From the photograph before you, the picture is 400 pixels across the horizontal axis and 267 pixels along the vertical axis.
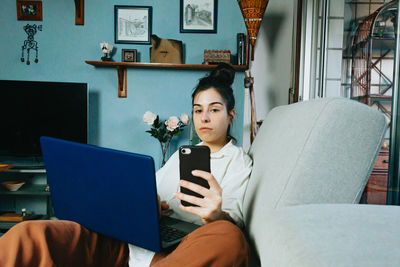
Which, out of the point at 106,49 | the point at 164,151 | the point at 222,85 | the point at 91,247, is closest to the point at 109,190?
the point at 91,247

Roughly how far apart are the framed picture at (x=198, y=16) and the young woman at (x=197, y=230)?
1425 millimetres

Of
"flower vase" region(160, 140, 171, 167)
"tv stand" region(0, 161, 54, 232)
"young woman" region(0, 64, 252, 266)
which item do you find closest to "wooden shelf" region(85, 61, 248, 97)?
"flower vase" region(160, 140, 171, 167)

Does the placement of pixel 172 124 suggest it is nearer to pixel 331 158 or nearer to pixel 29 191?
pixel 29 191

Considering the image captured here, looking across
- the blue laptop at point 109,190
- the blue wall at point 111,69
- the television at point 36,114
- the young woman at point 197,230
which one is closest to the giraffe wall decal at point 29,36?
the blue wall at point 111,69

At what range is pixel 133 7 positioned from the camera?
8.87 feet

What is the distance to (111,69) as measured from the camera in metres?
2.77

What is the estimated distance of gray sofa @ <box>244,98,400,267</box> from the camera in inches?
16.6

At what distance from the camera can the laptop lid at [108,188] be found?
2.31 ft

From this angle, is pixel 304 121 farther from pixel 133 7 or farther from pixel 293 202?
pixel 133 7

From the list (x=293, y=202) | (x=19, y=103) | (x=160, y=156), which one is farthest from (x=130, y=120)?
(x=293, y=202)

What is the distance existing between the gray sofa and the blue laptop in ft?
0.83

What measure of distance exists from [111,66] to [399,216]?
2596mm

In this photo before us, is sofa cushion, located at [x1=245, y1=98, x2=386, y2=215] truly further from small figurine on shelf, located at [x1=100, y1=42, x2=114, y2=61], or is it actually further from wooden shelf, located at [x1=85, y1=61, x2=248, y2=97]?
small figurine on shelf, located at [x1=100, y1=42, x2=114, y2=61]

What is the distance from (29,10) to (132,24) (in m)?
0.89
